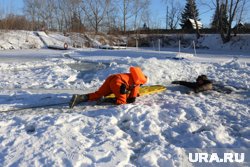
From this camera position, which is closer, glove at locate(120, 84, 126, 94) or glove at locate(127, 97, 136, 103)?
glove at locate(120, 84, 126, 94)

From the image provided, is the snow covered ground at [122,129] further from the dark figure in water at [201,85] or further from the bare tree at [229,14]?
the bare tree at [229,14]

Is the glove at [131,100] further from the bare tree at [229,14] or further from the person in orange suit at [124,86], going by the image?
the bare tree at [229,14]

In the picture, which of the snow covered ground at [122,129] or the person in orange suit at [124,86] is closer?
the snow covered ground at [122,129]

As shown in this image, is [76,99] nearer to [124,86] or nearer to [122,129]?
[124,86]

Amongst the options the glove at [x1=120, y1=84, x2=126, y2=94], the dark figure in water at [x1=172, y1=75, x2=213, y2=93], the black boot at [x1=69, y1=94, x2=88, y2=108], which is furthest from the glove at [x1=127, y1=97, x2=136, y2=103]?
the dark figure in water at [x1=172, y1=75, x2=213, y2=93]

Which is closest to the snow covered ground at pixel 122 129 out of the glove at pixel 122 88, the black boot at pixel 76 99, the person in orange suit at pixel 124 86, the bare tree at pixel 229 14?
the black boot at pixel 76 99

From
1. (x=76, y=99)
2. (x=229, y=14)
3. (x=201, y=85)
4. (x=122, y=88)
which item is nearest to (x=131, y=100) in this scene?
(x=122, y=88)

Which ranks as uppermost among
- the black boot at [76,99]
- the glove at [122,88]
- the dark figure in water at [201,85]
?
the glove at [122,88]

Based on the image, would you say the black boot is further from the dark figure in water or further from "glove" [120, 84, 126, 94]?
the dark figure in water

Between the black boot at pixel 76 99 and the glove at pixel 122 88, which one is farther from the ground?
the glove at pixel 122 88

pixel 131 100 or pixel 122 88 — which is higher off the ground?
pixel 122 88

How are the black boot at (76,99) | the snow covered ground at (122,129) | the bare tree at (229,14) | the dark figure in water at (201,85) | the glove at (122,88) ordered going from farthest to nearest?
1. the bare tree at (229,14)
2. the dark figure in water at (201,85)
3. the black boot at (76,99)
4. the glove at (122,88)
5. the snow covered ground at (122,129)


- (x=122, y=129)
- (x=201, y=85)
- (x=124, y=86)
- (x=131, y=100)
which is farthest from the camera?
(x=201, y=85)

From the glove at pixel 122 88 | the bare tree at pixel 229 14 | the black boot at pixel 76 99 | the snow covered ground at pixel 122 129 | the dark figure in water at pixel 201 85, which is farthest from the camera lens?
the bare tree at pixel 229 14
